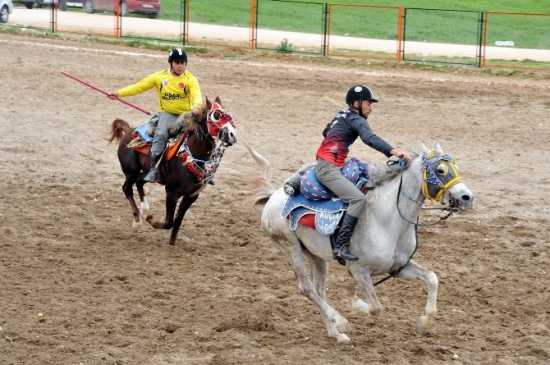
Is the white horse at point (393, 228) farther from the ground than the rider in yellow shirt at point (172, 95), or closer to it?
closer to it

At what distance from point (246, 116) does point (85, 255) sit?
7300 mm

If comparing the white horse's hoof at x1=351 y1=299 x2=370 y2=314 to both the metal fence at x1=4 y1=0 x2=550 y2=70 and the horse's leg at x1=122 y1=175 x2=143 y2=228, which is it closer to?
the horse's leg at x1=122 y1=175 x2=143 y2=228

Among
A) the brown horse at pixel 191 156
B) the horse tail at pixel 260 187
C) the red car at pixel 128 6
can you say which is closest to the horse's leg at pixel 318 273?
the horse tail at pixel 260 187

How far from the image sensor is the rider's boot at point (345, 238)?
28.7 feet

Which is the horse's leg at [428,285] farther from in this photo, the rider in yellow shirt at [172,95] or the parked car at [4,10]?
the parked car at [4,10]

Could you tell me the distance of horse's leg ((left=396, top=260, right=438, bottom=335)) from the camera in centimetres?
872

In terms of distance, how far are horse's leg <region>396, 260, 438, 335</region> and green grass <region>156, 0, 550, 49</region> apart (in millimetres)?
24470

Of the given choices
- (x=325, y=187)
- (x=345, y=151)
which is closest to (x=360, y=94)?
(x=345, y=151)

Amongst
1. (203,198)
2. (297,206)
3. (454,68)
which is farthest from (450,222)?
(454,68)

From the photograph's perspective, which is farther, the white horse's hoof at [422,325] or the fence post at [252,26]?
the fence post at [252,26]

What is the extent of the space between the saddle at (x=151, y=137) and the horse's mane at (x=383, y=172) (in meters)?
3.66

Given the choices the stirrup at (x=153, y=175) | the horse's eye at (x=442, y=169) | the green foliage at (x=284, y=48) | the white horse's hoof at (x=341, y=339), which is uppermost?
the green foliage at (x=284, y=48)

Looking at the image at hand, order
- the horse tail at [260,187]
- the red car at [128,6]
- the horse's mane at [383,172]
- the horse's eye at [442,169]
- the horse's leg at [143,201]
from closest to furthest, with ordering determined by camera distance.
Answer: the horse's eye at [442,169], the horse's mane at [383,172], the horse tail at [260,187], the horse's leg at [143,201], the red car at [128,6]

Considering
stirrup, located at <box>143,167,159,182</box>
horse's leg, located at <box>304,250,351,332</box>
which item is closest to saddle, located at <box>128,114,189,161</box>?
stirrup, located at <box>143,167,159,182</box>
